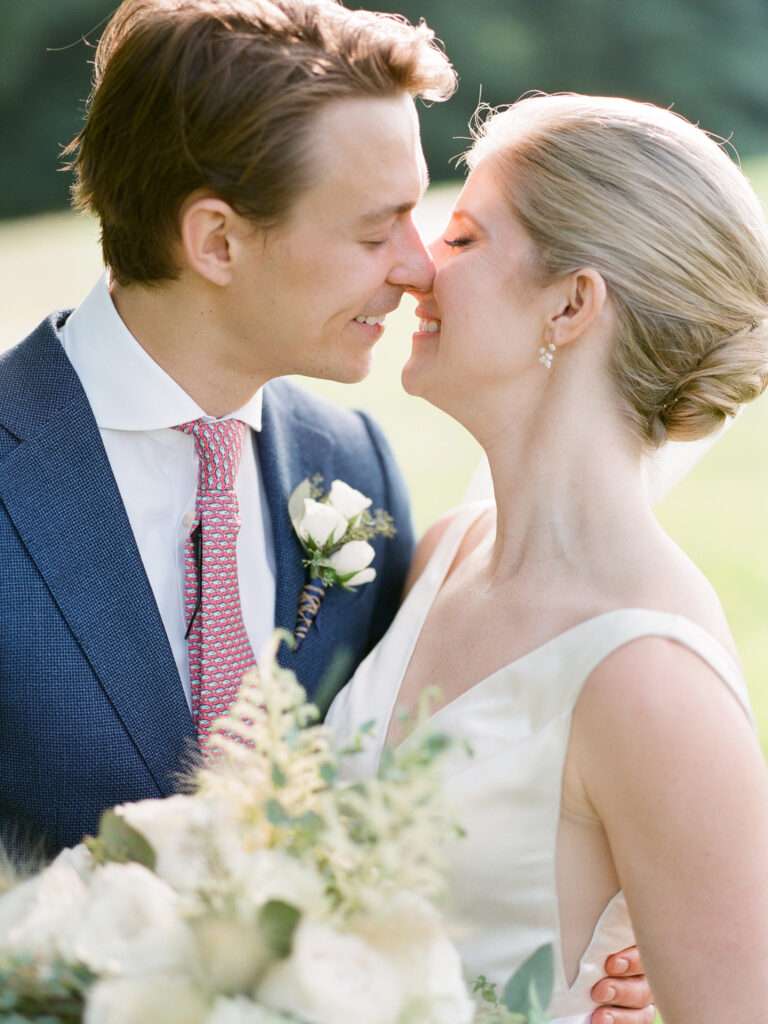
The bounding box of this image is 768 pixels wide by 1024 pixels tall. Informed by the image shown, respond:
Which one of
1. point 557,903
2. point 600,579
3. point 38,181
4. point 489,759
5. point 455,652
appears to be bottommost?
point 557,903

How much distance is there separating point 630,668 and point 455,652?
550 millimetres

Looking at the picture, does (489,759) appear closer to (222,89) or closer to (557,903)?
(557,903)

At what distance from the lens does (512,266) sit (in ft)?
9.25

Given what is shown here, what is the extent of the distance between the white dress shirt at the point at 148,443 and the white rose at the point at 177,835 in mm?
1283

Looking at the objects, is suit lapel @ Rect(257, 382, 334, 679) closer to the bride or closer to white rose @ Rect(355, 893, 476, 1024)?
the bride

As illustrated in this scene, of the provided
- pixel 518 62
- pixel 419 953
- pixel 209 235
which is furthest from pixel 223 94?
pixel 518 62

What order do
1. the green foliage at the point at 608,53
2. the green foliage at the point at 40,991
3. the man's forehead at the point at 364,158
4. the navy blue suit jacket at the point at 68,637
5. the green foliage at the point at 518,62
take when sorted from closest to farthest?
the green foliage at the point at 40,991 < the navy blue suit jacket at the point at 68,637 < the man's forehead at the point at 364,158 < the green foliage at the point at 518,62 < the green foliage at the point at 608,53

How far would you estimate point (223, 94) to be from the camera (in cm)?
285

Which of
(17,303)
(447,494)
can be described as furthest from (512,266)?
(17,303)

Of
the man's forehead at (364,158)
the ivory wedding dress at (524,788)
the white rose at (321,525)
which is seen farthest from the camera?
the white rose at (321,525)

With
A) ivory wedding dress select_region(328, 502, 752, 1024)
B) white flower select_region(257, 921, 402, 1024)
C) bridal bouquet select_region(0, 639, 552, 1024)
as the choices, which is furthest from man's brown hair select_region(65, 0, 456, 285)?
white flower select_region(257, 921, 402, 1024)

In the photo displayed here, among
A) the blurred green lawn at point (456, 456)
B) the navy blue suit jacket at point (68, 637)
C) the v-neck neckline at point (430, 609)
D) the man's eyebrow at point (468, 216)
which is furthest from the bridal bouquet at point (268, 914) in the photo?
the blurred green lawn at point (456, 456)

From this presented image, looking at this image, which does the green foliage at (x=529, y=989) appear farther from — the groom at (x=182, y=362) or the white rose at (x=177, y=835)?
the groom at (x=182, y=362)

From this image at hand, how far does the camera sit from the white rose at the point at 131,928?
4.80ft
